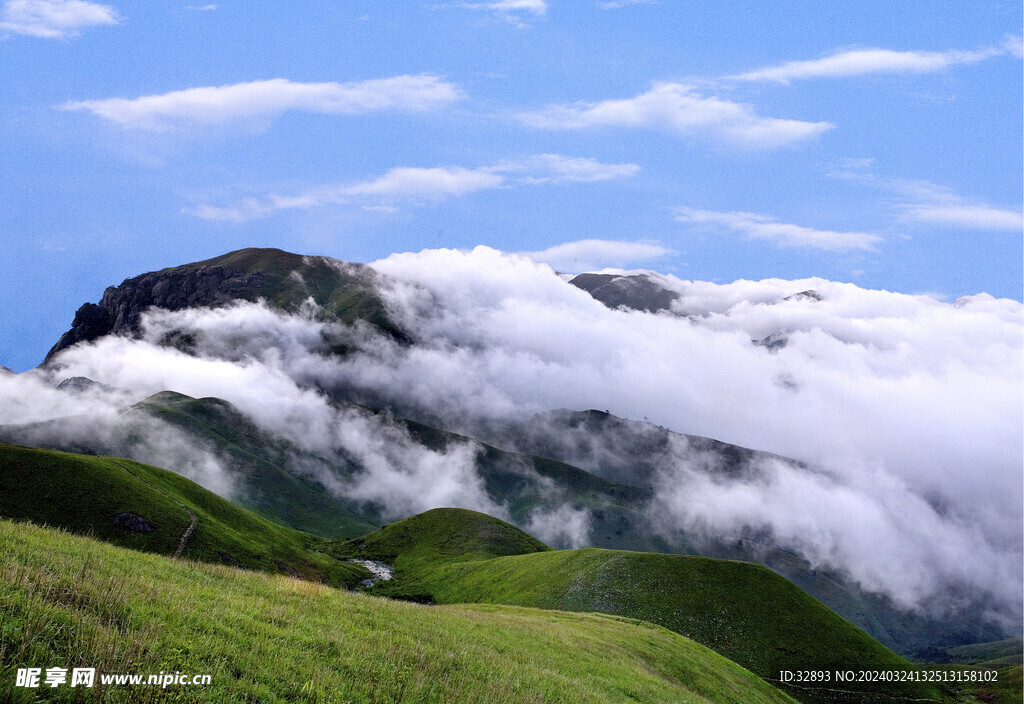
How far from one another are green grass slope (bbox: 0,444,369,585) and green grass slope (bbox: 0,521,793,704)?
106 metres

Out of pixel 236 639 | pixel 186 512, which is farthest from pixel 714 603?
pixel 236 639

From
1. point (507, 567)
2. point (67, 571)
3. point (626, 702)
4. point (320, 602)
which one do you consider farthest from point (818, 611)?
point (67, 571)

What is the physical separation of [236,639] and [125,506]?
13798cm

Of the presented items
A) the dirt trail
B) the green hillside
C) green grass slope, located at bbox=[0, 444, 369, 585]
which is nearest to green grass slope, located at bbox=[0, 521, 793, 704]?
the green hillside

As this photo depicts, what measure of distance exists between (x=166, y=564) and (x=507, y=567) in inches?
5168

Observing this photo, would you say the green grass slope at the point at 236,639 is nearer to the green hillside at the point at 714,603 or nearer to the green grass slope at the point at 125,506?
the green hillside at the point at 714,603

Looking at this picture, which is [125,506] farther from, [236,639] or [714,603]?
[236,639]

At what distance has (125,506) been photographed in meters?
131

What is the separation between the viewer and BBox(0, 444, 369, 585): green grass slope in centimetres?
12412

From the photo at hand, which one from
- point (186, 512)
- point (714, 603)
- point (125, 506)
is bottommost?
point (714, 603)

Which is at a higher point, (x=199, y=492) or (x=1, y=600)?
(x=199, y=492)

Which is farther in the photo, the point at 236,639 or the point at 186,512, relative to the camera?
the point at 186,512

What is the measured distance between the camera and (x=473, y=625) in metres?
34.0

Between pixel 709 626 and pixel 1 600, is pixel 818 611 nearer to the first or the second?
pixel 709 626
